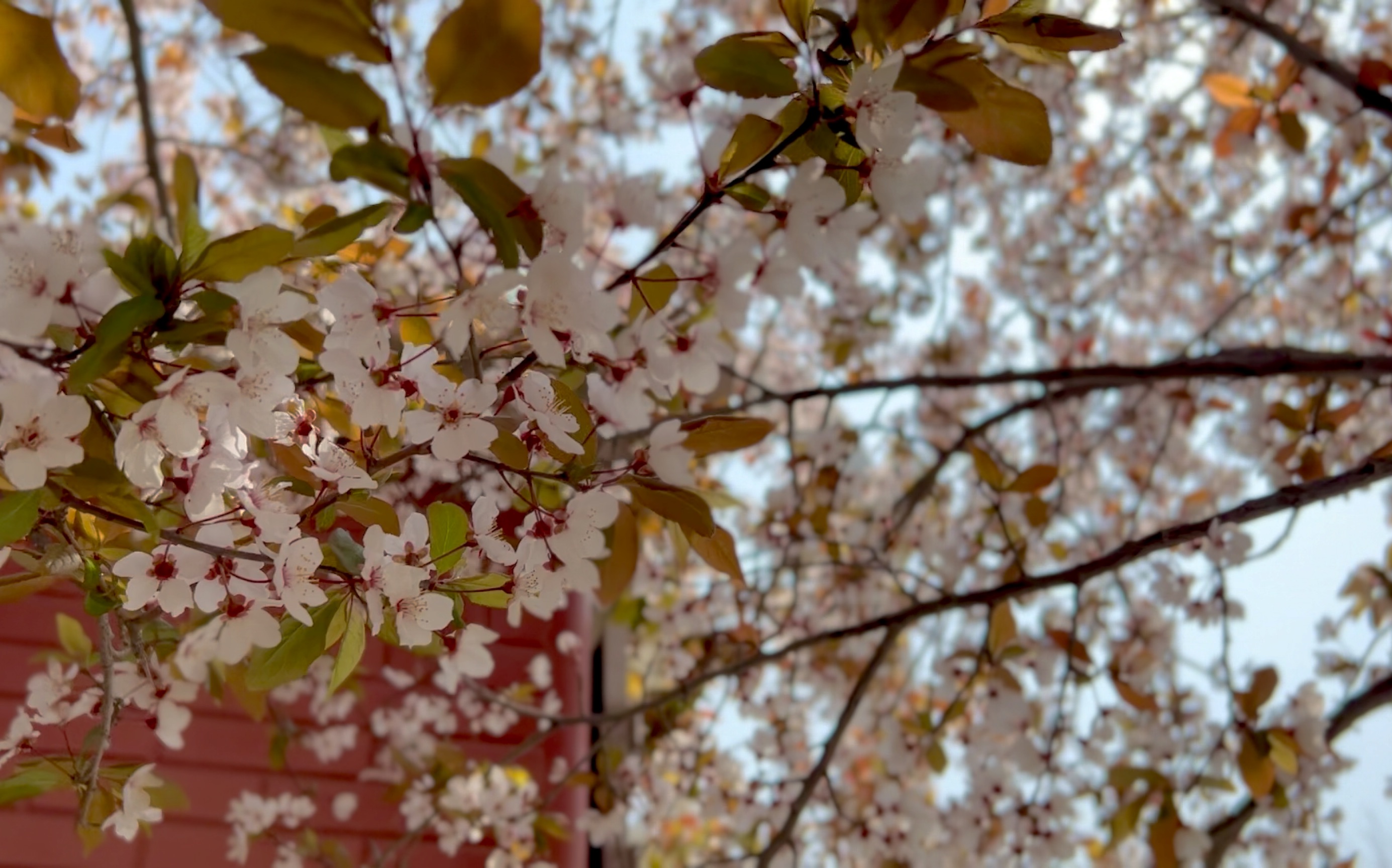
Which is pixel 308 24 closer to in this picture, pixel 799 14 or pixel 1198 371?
pixel 799 14

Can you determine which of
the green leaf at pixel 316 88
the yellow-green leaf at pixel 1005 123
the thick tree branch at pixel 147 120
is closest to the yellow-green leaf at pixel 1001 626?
the yellow-green leaf at pixel 1005 123

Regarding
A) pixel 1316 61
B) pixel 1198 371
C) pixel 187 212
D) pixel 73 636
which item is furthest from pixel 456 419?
pixel 1316 61

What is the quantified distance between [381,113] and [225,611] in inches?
13.2

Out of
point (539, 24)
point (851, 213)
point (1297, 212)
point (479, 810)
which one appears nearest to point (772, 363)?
point (1297, 212)

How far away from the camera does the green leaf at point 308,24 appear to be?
421mm

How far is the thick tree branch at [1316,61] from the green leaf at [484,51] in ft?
3.29

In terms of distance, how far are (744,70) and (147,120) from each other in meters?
1.22

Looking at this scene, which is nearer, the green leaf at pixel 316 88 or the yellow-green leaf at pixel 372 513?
the green leaf at pixel 316 88

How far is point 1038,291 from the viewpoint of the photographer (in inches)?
104

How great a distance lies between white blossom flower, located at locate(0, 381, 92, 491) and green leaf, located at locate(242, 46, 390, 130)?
187mm

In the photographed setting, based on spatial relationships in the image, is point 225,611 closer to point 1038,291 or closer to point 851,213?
point 851,213

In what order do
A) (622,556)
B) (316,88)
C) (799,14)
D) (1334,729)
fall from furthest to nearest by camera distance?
(1334,729), (622,556), (799,14), (316,88)

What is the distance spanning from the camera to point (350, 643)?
59 centimetres

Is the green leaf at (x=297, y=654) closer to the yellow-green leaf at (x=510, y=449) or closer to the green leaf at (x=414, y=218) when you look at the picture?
the yellow-green leaf at (x=510, y=449)
